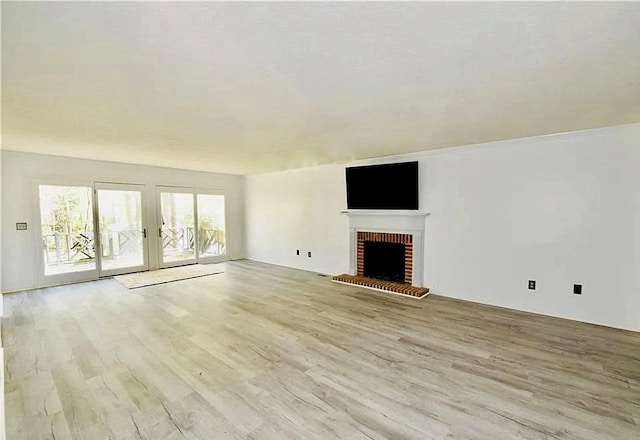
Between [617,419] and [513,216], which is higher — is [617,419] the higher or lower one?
the lower one

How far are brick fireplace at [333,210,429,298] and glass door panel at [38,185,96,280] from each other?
490cm

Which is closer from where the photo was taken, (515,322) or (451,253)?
(515,322)

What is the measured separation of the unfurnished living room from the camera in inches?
64.8

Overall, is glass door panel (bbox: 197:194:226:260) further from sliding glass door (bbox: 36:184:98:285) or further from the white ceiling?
the white ceiling

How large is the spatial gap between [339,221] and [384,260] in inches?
47.7

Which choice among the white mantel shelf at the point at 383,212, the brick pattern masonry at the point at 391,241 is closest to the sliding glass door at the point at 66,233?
the white mantel shelf at the point at 383,212

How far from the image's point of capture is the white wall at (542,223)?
11.1 feet

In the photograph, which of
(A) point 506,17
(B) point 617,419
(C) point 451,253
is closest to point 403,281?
(C) point 451,253

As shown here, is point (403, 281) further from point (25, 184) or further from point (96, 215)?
point (25, 184)

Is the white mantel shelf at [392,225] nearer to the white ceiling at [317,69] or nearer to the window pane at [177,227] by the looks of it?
the white ceiling at [317,69]

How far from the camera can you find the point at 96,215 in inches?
223

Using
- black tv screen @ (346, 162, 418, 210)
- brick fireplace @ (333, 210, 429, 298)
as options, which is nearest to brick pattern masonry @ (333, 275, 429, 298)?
brick fireplace @ (333, 210, 429, 298)

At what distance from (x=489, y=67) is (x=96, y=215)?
674cm

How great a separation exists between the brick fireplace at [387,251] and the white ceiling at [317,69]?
1901 mm
